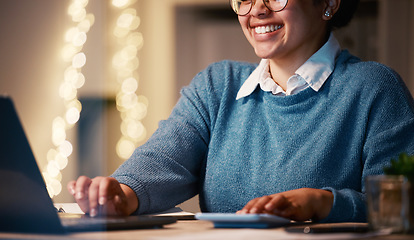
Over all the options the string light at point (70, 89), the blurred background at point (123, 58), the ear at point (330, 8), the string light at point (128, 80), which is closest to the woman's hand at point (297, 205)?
the ear at point (330, 8)

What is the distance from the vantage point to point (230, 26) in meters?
4.28

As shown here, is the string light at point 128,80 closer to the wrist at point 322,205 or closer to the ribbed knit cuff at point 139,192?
the ribbed knit cuff at point 139,192

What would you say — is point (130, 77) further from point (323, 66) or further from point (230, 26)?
point (323, 66)

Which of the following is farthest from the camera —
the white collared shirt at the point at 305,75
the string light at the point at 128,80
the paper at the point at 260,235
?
the string light at the point at 128,80

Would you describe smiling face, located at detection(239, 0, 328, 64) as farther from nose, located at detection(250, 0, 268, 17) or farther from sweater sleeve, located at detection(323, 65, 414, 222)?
sweater sleeve, located at detection(323, 65, 414, 222)

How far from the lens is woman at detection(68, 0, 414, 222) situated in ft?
4.34

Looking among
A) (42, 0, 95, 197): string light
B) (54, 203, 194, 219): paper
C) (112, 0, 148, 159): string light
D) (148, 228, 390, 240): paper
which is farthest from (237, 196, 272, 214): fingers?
(112, 0, 148, 159): string light

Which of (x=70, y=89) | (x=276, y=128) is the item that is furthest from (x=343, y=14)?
(x=70, y=89)

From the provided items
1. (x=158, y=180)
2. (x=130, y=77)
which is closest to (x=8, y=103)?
(x=158, y=180)

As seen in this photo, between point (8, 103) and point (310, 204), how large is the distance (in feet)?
1.88

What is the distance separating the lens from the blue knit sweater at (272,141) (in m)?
1.34

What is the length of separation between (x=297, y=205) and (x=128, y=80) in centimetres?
322

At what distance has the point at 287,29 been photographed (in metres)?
1.46

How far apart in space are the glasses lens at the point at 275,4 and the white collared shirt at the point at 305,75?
0.48 ft
